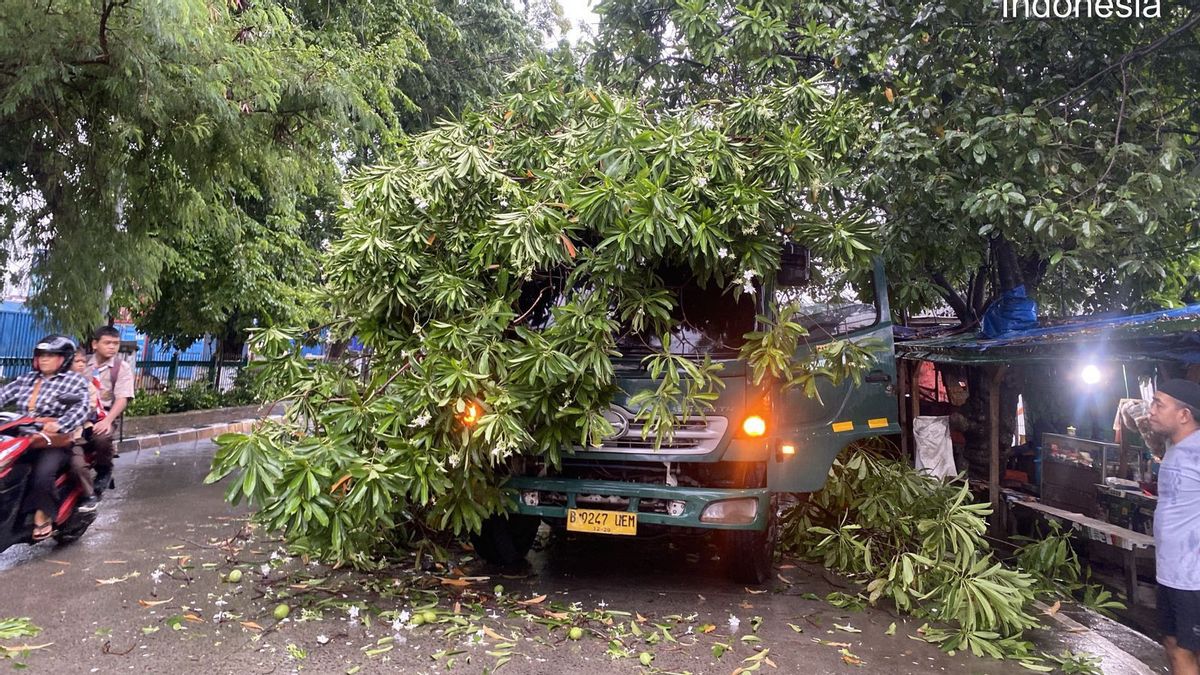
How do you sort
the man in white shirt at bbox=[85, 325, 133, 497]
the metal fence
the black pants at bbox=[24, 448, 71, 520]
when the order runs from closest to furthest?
the black pants at bbox=[24, 448, 71, 520], the man in white shirt at bbox=[85, 325, 133, 497], the metal fence

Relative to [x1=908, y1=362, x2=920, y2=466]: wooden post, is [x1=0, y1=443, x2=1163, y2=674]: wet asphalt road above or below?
below

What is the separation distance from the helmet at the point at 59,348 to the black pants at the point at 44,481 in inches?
25.6

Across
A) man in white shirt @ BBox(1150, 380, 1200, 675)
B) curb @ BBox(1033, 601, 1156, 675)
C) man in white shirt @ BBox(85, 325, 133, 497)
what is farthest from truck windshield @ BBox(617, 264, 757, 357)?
man in white shirt @ BBox(85, 325, 133, 497)

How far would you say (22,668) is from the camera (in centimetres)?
361

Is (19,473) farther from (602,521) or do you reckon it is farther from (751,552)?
(751,552)

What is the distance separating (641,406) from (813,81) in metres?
3.08

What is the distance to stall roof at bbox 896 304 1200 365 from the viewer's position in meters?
5.60

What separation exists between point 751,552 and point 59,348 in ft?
17.0

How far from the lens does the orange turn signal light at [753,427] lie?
490cm

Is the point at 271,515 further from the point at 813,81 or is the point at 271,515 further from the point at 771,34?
the point at 771,34

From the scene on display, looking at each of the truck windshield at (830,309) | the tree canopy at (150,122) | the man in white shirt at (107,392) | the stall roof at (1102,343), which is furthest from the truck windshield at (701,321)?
the tree canopy at (150,122)

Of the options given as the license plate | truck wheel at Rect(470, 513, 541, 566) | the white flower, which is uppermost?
the license plate

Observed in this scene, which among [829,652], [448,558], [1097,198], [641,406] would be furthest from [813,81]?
[448,558]

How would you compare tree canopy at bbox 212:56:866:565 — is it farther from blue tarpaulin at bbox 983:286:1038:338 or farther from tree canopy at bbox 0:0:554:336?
blue tarpaulin at bbox 983:286:1038:338
